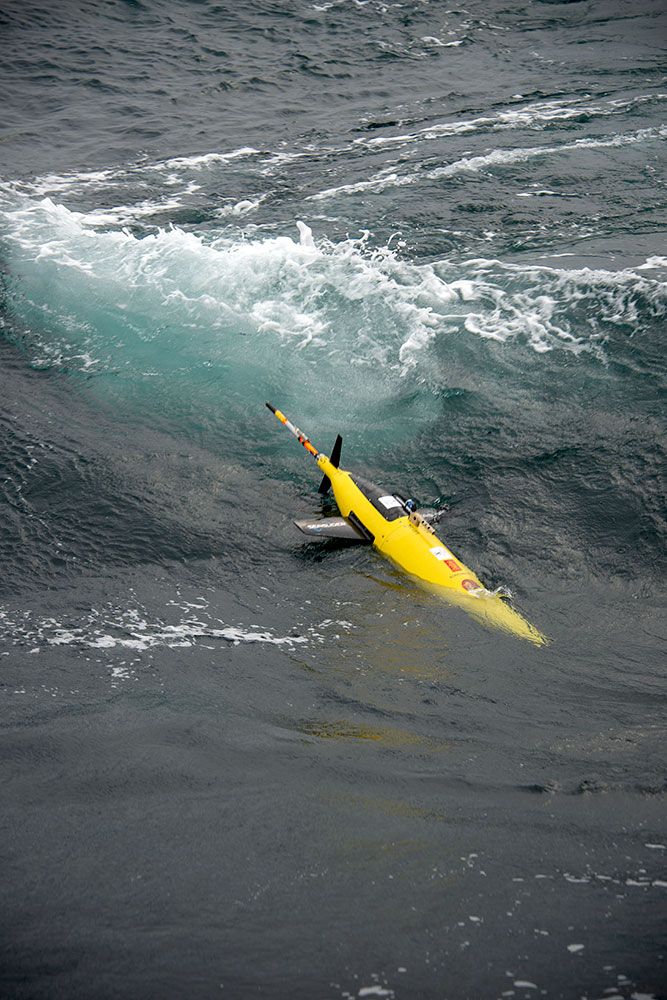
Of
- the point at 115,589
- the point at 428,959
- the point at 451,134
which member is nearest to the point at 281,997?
the point at 428,959

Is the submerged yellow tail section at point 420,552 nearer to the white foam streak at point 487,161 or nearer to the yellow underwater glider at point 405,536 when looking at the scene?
the yellow underwater glider at point 405,536

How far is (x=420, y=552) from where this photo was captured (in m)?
10.2

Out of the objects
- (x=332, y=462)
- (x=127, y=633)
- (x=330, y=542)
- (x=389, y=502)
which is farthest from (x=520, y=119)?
(x=127, y=633)

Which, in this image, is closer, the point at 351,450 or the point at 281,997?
the point at 281,997

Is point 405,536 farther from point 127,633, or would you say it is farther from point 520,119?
point 520,119

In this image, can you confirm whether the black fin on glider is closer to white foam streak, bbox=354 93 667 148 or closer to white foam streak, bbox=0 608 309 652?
white foam streak, bbox=0 608 309 652

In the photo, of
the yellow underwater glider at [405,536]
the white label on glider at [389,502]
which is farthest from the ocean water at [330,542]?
the white label on glider at [389,502]

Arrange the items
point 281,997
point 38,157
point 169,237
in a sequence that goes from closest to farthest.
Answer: point 281,997 < point 169,237 < point 38,157

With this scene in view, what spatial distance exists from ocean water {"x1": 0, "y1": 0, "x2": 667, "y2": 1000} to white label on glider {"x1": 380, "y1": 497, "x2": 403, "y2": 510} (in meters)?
0.83

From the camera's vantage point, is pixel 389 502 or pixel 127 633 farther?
pixel 389 502

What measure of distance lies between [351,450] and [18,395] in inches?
248

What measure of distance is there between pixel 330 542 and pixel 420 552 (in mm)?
1554

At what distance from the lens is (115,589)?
32.4 ft

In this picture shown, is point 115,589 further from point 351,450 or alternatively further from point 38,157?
point 38,157
